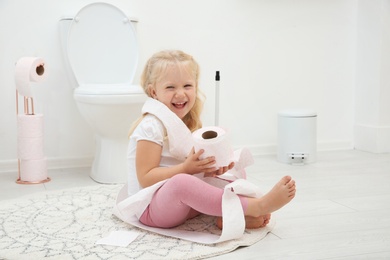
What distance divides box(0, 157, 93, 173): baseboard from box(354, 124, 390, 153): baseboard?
1602 millimetres

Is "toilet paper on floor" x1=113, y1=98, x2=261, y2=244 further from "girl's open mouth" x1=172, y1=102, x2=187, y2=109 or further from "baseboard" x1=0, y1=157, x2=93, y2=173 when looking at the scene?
"baseboard" x1=0, y1=157, x2=93, y2=173

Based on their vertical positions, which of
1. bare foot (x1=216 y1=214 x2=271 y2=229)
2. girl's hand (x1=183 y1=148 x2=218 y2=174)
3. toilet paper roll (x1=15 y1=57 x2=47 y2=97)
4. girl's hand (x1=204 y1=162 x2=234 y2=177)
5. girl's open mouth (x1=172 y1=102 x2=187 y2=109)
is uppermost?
toilet paper roll (x1=15 y1=57 x2=47 y2=97)

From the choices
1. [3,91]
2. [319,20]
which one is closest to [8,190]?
[3,91]

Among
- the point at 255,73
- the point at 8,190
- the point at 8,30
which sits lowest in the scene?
the point at 8,190

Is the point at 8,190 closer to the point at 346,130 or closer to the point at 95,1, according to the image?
the point at 95,1

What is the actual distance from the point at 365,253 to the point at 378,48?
184 cm

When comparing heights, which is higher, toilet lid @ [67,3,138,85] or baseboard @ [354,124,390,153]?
toilet lid @ [67,3,138,85]

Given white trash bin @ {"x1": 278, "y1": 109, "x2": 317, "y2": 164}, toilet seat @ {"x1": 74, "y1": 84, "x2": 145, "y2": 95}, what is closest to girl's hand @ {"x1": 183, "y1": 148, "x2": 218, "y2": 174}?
toilet seat @ {"x1": 74, "y1": 84, "x2": 145, "y2": 95}

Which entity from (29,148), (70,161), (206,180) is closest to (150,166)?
(206,180)

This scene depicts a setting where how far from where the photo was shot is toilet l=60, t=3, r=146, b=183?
2.19m

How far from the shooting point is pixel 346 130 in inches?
122

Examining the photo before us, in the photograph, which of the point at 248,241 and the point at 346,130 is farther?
the point at 346,130

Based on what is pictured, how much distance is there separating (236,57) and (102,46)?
0.78 metres

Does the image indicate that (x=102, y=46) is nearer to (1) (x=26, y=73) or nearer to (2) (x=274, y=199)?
(1) (x=26, y=73)
